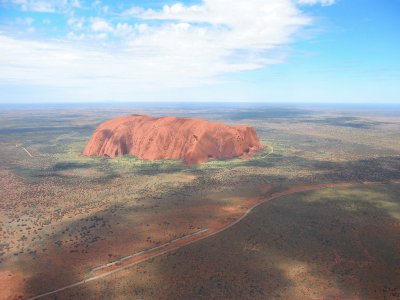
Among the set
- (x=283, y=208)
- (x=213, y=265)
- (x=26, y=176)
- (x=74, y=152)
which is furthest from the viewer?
(x=74, y=152)

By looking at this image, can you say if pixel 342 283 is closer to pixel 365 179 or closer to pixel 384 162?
pixel 365 179

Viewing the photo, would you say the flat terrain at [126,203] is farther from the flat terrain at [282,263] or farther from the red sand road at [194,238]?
the red sand road at [194,238]

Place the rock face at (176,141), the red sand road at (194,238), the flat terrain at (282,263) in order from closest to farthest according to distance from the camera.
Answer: the flat terrain at (282,263)
the red sand road at (194,238)
the rock face at (176,141)

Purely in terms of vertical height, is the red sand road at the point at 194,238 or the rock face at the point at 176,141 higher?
the rock face at the point at 176,141

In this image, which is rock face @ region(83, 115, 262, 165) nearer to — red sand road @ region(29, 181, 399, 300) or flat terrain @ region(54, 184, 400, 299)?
red sand road @ region(29, 181, 399, 300)

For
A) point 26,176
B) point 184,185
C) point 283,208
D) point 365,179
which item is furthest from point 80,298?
point 365,179

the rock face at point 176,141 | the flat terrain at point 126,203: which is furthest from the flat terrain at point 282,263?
the rock face at point 176,141

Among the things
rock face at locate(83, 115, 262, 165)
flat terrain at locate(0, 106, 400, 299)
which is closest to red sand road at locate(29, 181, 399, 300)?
flat terrain at locate(0, 106, 400, 299)

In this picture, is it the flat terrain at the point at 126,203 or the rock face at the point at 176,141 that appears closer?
the flat terrain at the point at 126,203
